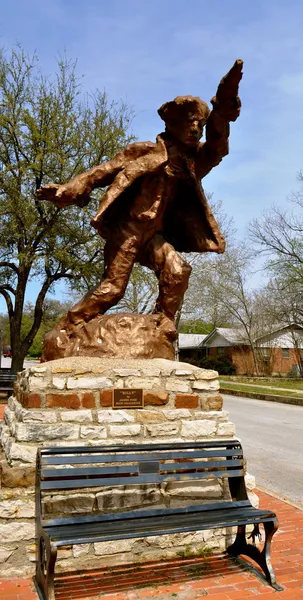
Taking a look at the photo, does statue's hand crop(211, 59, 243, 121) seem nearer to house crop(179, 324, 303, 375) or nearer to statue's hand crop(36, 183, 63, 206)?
statue's hand crop(36, 183, 63, 206)

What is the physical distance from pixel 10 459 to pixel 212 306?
100ft

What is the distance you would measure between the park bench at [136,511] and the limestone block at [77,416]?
25cm

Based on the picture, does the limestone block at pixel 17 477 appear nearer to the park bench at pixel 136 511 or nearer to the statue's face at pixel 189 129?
the park bench at pixel 136 511

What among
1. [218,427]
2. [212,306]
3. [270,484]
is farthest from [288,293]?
[218,427]

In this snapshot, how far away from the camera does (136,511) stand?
3232mm

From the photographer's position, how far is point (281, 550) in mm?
3809

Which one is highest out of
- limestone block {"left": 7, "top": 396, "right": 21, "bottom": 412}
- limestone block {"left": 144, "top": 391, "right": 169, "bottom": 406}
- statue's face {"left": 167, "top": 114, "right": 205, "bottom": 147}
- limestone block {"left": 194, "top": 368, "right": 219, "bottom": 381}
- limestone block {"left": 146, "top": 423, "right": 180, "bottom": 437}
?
statue's face {"left": 167, "top": 114, "right": 205, "bottom": 147}

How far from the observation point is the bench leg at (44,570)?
2.71 m

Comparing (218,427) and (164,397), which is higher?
(164,397)

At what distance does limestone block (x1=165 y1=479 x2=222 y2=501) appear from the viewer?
12.6 ft

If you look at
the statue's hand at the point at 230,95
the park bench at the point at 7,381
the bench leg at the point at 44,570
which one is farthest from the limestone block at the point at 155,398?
the park bench at the point at 7,381

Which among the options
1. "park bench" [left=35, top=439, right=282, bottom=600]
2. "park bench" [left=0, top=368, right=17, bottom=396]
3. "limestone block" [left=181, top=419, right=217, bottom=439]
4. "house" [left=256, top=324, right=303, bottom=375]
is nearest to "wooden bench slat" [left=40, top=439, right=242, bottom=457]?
"park bench" [left=35, top=439, right=282, bottom=600]

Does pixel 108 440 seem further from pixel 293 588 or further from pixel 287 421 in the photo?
pixel 287 421

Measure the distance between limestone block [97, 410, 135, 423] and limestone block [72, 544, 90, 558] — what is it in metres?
0.84
